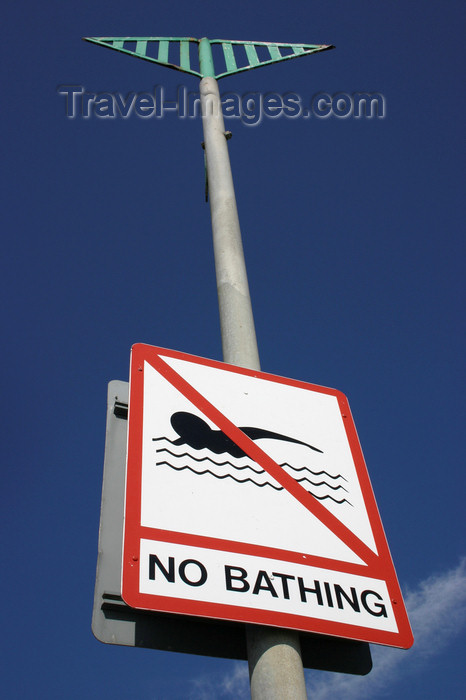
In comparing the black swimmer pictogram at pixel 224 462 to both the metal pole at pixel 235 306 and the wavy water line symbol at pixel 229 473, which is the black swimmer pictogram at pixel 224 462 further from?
the metal pole at pixel 235 306

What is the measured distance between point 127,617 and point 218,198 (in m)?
2.35

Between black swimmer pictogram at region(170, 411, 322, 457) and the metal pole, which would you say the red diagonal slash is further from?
the metal pole

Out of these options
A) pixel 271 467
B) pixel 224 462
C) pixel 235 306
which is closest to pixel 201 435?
pixel 224 462

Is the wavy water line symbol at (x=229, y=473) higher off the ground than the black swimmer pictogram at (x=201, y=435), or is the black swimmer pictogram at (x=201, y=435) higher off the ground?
the black swimmer pictogram at (x=201, y=435)

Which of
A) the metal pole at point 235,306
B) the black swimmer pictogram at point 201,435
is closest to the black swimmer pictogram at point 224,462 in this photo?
the black swimmer pictogram at point 201,435

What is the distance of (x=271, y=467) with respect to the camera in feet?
7.80

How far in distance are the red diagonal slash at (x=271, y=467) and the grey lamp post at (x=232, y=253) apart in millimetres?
347

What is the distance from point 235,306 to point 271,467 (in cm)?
90

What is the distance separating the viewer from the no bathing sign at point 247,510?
1.96 meters

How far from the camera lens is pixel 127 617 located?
201 cm

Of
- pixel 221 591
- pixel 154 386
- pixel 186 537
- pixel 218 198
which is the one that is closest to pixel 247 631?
pixel 221 591

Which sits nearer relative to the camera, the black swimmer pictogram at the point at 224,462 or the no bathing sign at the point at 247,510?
the no bathing sign at the point at 247,510

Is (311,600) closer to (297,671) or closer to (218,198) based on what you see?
(297,671)

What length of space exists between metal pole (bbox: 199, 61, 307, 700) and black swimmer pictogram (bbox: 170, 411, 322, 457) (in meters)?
0.45
